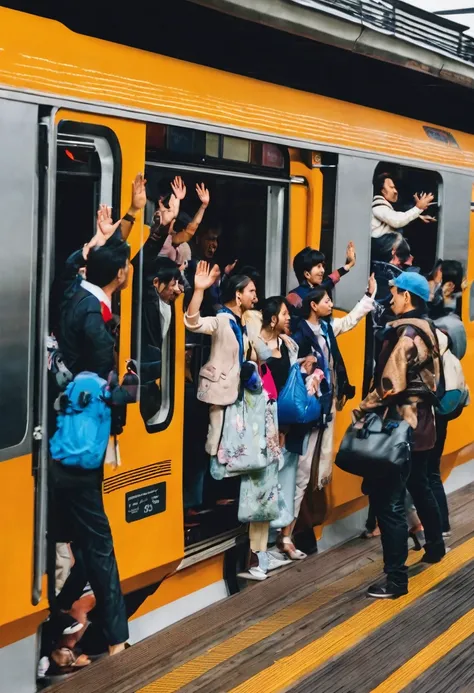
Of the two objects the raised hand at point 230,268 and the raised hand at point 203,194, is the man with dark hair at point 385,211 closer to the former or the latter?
the raised hand at point 230,268

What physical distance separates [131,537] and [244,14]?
7.99 feet

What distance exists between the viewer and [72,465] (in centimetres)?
420

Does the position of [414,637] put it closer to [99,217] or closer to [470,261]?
[99,217]

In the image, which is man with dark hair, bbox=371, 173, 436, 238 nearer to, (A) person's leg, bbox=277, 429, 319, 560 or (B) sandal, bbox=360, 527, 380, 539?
(A) person's leg, bbox=277, 429, 319, 560

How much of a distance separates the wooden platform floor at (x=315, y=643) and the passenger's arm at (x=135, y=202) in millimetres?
1892

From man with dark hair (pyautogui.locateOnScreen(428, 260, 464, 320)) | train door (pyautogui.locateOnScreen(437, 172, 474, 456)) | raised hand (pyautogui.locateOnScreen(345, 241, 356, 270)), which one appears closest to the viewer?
raised hand (pyautogui.locateOnScreen(345, 241, 356, 270))

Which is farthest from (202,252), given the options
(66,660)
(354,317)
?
(66,660)

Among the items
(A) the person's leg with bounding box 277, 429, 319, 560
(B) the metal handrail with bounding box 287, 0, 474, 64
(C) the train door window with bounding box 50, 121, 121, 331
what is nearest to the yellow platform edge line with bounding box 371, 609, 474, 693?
(A) the person's leg with bounding box 277, 429, 319, 560

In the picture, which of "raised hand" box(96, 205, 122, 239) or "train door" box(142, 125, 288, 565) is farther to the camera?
"train door" box(142, 125, 288, 565)

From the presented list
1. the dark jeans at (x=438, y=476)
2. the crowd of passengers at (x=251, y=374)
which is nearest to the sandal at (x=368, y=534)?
the crowd of passengers at (x=251, y=374)

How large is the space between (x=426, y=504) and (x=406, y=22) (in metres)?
2.91

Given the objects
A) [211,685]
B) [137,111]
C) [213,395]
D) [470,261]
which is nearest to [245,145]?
[137,111]

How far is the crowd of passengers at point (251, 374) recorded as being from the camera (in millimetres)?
4336

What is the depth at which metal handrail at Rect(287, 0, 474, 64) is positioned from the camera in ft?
18.3
